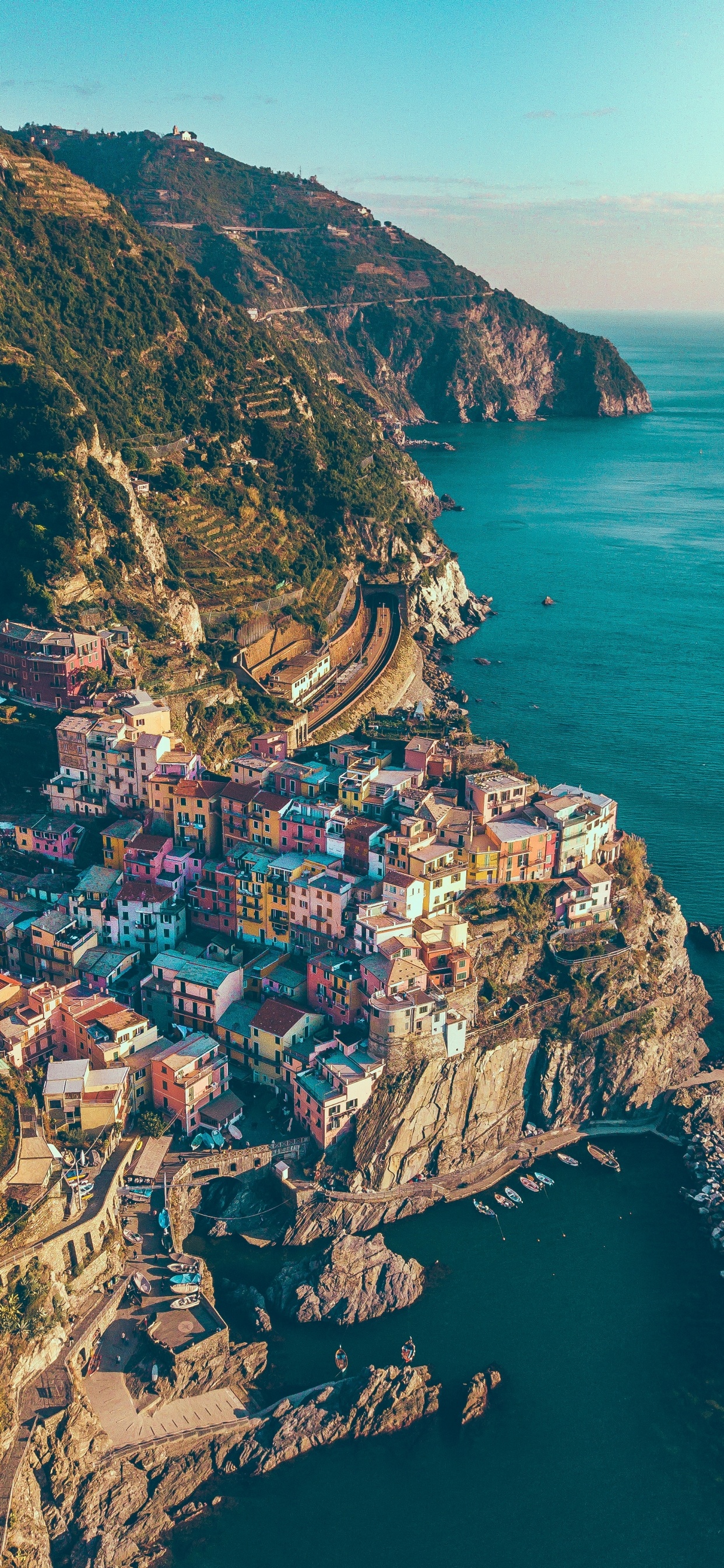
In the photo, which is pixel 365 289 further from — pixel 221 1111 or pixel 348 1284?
pixel 348 1284

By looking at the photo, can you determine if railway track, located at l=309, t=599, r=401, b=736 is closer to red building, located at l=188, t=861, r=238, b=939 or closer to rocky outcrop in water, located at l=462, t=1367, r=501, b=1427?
red building, located at l=188, t=861, r=238, b=939

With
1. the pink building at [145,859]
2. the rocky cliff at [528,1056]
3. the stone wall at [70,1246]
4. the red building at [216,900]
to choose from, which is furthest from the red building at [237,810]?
the stone wall at [70,1246]

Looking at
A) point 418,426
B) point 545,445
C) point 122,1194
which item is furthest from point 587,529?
point 122,1194

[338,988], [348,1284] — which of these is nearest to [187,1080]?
[338,988]

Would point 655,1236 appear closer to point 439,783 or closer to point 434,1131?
A: point 434,1131

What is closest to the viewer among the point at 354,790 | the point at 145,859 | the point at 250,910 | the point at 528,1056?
the point at 528,1056

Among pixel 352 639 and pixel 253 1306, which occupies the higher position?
pixel 352 639

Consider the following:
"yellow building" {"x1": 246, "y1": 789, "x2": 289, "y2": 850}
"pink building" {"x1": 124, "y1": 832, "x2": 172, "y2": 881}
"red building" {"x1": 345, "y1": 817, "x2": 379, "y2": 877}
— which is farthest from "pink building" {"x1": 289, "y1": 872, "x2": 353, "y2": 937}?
"pink building" {"x1": 124, "y1": 832, "x2": 172, "y2": 881}

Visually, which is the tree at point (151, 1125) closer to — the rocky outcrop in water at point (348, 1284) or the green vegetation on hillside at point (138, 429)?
the rocky outcrop in water at point (348, 1284)
